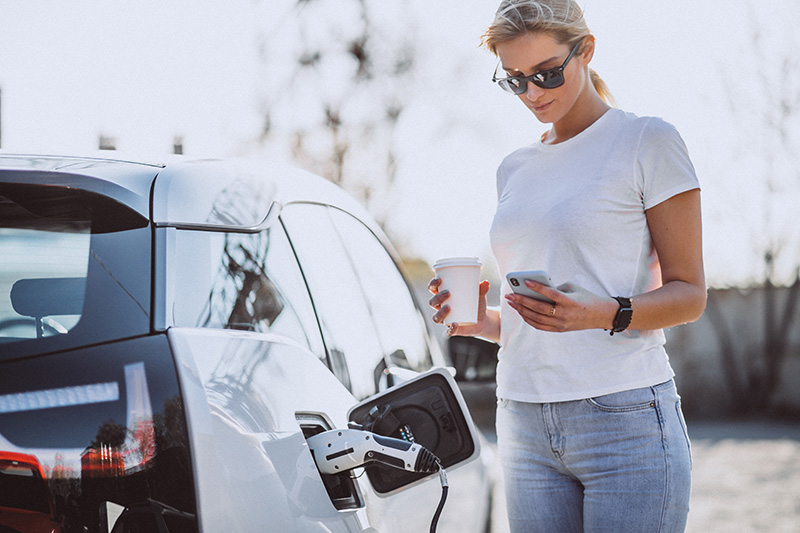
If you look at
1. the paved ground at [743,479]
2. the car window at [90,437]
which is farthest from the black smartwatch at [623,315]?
the paved ground at [743,479]

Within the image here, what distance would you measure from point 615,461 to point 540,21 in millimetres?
1065

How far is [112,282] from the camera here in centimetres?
135

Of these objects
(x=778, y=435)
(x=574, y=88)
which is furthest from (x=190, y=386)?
(x=778, y=435)

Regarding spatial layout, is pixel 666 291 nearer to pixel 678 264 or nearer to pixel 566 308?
pixel 678 264

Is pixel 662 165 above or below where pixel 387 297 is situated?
above

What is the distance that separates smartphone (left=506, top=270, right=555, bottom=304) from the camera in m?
1.71

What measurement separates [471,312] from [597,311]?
16.2 inches

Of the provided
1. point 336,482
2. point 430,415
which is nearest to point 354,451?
point 336,482

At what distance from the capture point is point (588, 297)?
5.82 ft

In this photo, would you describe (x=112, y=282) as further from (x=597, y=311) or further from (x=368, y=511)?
(x=597, y=311)

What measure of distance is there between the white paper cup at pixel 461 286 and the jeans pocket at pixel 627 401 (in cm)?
40

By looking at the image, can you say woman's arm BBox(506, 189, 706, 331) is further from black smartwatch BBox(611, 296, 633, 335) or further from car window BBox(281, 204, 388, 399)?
car window BBox(281, 204, 388, 399)

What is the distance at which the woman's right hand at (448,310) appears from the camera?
211 cm

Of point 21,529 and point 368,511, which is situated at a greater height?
point 21,529
